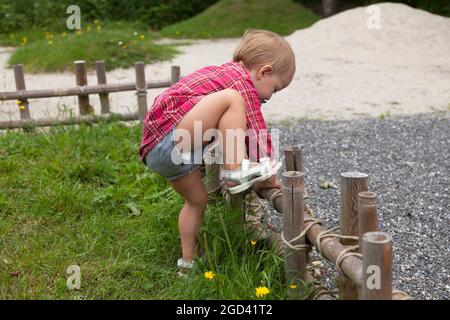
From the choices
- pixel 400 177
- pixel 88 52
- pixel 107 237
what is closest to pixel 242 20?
pixel 88 52

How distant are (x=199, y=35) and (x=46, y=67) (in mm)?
6128

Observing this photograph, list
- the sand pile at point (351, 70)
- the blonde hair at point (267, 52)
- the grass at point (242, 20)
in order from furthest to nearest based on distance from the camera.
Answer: the grass at point (242, 20), the sand pile at point (351, 70), the blonde hair at point (267, 52)

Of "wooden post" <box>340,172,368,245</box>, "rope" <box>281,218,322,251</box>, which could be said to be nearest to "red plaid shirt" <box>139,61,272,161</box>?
"rope" <box>281,218,322,251</box>

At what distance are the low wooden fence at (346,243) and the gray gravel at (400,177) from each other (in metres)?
0.52

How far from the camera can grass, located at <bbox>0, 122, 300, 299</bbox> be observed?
9.09 ft

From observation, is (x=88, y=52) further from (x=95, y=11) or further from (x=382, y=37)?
(x=95, y=11)

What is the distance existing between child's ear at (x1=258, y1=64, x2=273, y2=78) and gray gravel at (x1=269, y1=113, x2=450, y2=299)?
3.57 ft

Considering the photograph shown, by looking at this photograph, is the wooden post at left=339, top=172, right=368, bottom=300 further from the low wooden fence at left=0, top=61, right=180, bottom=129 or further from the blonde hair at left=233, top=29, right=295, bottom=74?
the low wooden fence at left=0, top=61, right=180, bottom=129

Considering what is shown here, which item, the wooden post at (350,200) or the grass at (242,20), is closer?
the wooden post at (350,200)

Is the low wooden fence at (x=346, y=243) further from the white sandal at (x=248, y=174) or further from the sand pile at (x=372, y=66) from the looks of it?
the sand pile at (x=372, y=66)

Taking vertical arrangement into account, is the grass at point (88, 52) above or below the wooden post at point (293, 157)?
above

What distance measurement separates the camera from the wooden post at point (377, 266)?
1.85 metres

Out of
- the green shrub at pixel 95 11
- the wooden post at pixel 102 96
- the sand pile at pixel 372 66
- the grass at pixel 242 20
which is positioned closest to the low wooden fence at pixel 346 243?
the wooden post at pixel 102 96

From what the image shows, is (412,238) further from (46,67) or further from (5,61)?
(5,61)
